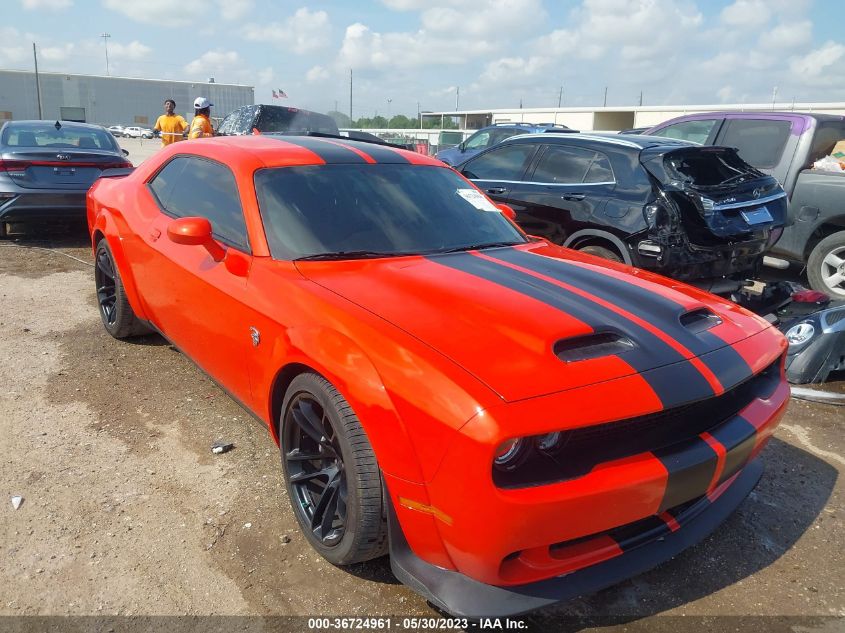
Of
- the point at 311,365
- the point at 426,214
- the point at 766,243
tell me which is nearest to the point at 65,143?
the point at 426,214

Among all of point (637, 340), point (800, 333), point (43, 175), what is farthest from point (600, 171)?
point (43, 175)

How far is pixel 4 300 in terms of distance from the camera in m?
5.45

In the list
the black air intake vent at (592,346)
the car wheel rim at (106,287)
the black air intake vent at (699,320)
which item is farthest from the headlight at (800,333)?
the car wheel rim at (106,287)

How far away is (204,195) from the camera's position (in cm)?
336

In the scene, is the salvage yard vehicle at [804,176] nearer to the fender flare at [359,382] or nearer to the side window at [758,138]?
the side window at [758,138]

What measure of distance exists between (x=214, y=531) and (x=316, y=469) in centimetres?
52

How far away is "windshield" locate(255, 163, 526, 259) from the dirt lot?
1145 millimetres

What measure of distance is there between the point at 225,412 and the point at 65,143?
5994 millimetres

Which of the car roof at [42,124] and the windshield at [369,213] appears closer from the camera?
the windshield at [369,213]

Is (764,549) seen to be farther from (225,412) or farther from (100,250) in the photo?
(100,250)

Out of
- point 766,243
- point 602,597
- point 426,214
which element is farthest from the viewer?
point 766,243

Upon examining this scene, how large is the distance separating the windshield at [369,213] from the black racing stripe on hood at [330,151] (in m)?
0.07

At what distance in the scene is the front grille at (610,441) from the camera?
1828 mm

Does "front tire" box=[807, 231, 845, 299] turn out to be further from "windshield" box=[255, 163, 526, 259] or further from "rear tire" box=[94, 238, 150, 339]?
"rear tire" box=[94, 238, 150, 339]
